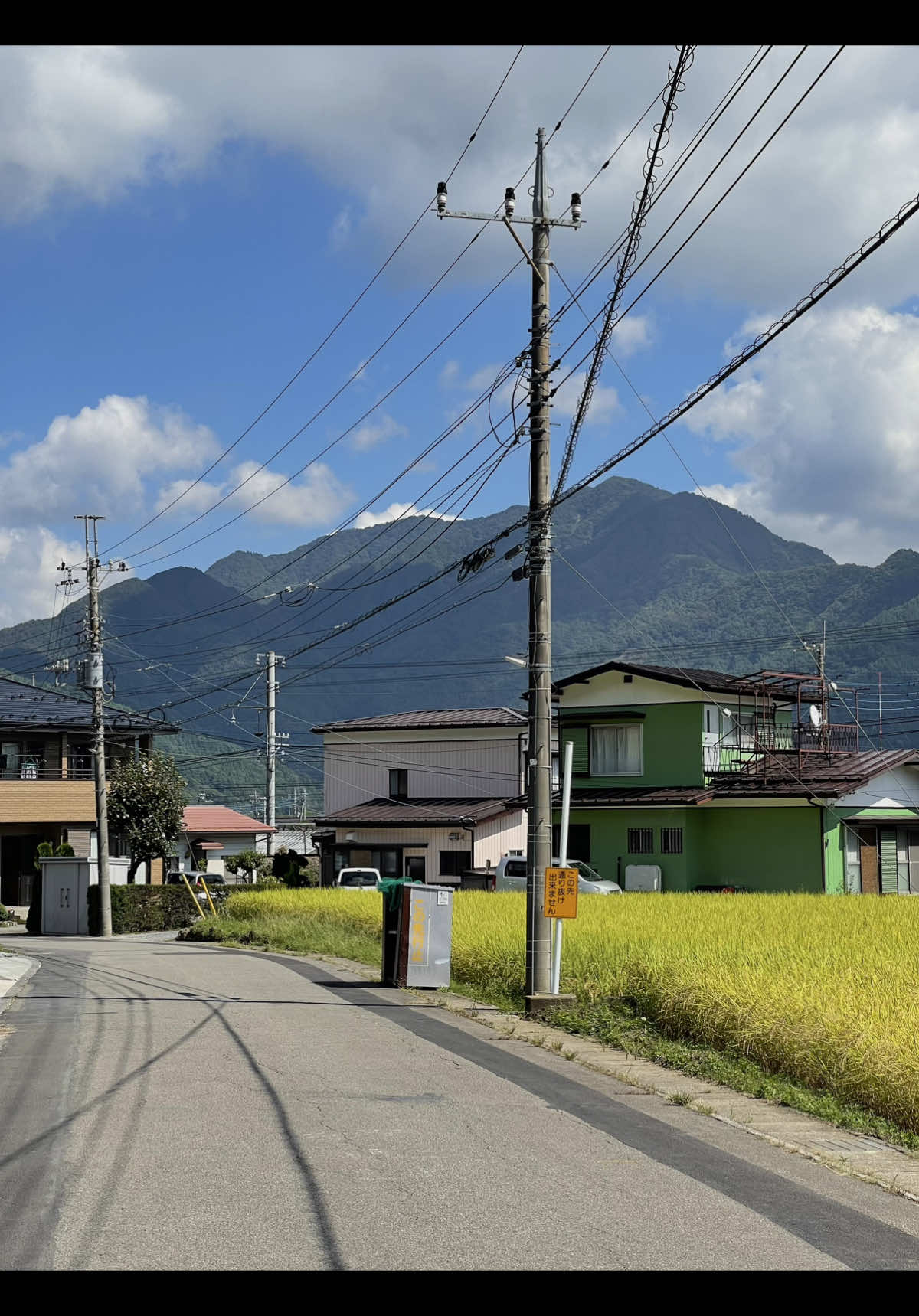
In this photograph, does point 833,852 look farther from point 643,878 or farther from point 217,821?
point 217,821

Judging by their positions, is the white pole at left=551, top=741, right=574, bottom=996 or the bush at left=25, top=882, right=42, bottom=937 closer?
the white pole at left=551, top=741, right=574, bottom=996

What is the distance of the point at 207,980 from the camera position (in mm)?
21391

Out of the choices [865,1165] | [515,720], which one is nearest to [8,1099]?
[865,1165]

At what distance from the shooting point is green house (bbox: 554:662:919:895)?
Result: 40406mm

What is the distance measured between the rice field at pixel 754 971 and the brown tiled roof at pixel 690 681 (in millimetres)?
14244

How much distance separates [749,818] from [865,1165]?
3357 cm

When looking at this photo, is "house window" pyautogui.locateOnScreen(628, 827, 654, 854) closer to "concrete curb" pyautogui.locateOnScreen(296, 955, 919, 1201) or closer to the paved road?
"concrete curb" pyautogui.locateOnScreen(296, 955, 919, 1201)

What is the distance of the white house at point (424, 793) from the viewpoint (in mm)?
52281

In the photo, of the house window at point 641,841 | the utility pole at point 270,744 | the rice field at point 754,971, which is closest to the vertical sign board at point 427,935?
the rice field at point 754,971

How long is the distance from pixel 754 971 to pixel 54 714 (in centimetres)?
4284

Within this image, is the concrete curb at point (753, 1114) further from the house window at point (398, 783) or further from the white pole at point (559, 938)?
the house window at point (398, 783)

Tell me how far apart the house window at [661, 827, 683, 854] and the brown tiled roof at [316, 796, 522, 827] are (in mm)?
7765

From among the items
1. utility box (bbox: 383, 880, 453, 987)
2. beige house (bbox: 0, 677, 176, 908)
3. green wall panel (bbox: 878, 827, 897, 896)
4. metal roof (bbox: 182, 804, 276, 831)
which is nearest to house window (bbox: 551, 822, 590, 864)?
green wall panel (bbox: 878, 827, 897, 896)
